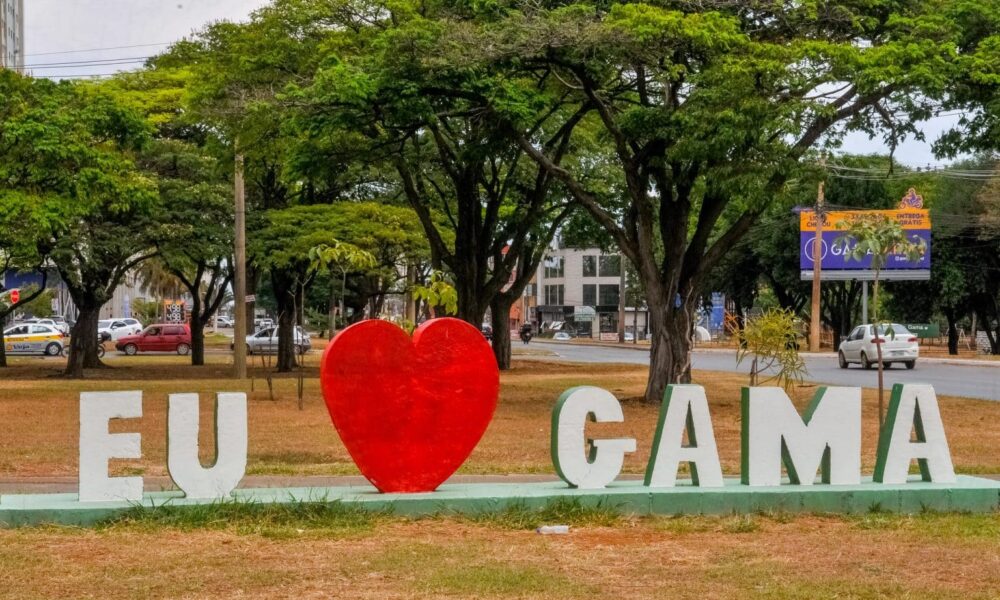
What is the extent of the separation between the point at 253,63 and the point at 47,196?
6.82 metres

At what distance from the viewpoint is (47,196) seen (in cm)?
2381

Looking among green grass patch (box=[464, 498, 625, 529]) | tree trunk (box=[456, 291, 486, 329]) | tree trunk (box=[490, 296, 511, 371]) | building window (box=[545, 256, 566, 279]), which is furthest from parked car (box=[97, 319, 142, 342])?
green grass patch (box=[464, 498, 625, 529])

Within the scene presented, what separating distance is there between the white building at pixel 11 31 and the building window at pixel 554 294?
2005 inches

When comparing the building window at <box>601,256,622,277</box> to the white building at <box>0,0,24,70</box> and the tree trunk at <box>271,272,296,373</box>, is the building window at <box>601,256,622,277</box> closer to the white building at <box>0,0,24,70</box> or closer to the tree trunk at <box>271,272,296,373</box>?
the white building at <box>0,0,24,70</box>

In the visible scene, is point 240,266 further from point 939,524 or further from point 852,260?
point 852,260

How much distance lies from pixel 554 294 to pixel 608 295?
6.99 meters

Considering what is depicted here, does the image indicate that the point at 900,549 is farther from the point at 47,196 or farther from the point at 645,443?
the point at 47,196

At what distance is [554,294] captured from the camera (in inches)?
4700

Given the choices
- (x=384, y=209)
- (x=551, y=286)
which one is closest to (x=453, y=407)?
(x=384, y=209)

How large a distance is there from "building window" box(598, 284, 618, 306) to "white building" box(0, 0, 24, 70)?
53897 millimetres

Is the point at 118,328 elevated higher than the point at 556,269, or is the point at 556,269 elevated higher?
the point at 556,269

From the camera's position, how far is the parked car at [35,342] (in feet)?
181

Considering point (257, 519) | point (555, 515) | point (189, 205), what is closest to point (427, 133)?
point (189, 205)

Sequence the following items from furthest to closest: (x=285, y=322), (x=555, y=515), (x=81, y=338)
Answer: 1. (x=285, y=322)
2. (x=81, y=338)
3. (x=555, y=515)
